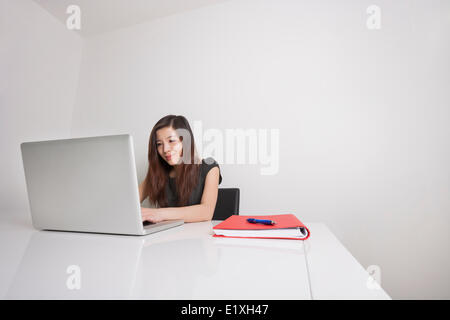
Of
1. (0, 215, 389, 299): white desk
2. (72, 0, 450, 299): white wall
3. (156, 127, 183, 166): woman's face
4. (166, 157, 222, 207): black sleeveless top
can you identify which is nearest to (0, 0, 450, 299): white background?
(72, 0, 450, 299): white wall

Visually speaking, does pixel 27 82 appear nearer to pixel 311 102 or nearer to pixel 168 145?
pixel 168 145

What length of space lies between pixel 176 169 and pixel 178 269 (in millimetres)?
1127

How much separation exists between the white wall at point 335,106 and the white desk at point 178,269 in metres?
1.20

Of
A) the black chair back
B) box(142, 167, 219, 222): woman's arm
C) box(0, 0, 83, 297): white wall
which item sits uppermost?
box(0, 0, 83, 297): white wall

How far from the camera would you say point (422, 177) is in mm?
1768

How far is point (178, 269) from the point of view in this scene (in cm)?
54

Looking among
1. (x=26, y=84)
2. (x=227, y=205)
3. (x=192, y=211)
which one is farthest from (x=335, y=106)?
(x=26, y=84)

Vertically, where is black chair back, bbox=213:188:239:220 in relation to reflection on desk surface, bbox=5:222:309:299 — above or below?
below

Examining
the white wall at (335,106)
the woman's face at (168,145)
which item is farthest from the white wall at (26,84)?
the woman's face at (168,145)

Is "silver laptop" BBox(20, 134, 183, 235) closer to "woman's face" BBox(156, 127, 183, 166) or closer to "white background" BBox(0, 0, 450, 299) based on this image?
"woman's face" BBox(156, 127, 183, 166)

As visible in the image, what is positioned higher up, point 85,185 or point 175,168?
point 85,185

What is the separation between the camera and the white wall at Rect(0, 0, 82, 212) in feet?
5.97

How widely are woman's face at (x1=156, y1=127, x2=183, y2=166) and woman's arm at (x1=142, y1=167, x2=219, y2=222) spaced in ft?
0.84
